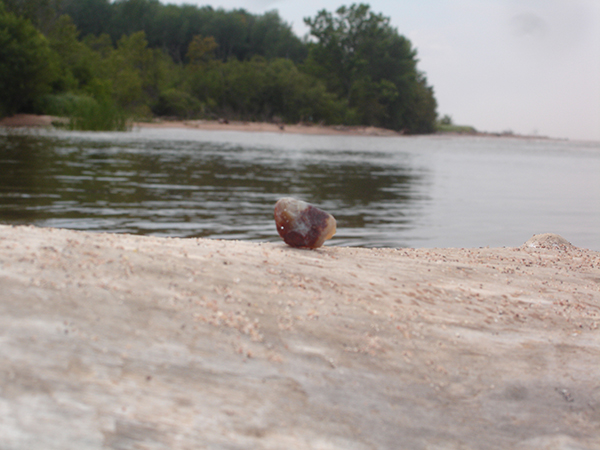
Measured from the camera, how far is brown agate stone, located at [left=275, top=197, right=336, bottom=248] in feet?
15.1

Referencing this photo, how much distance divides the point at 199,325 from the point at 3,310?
82 centimetres

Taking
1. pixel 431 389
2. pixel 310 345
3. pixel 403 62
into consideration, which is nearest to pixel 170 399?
pixel 310 345

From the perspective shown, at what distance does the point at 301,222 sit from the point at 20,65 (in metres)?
38.3

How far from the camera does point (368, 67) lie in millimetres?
83188

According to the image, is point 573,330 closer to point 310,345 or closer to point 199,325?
point 310,345

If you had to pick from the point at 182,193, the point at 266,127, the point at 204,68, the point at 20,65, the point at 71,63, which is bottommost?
the point at 182,193

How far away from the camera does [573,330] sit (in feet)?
11.6

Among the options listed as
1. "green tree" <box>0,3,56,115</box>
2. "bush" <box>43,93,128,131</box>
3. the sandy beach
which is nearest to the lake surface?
"bush" <box>43,93,128,131</box>

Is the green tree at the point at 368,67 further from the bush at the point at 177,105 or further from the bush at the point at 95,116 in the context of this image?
the bush at the point at 95,116

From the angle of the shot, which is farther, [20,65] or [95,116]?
[20,65]

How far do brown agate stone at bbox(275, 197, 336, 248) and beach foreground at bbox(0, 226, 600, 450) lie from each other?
0.75 metres

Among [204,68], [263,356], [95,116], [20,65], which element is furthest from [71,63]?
[263,356]

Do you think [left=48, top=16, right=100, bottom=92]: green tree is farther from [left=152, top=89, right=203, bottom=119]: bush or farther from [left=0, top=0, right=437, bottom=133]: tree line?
[left=152, top=89, right=203, bottom=119]: bush

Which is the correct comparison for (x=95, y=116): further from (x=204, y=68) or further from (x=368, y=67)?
(x=368, y=67)
